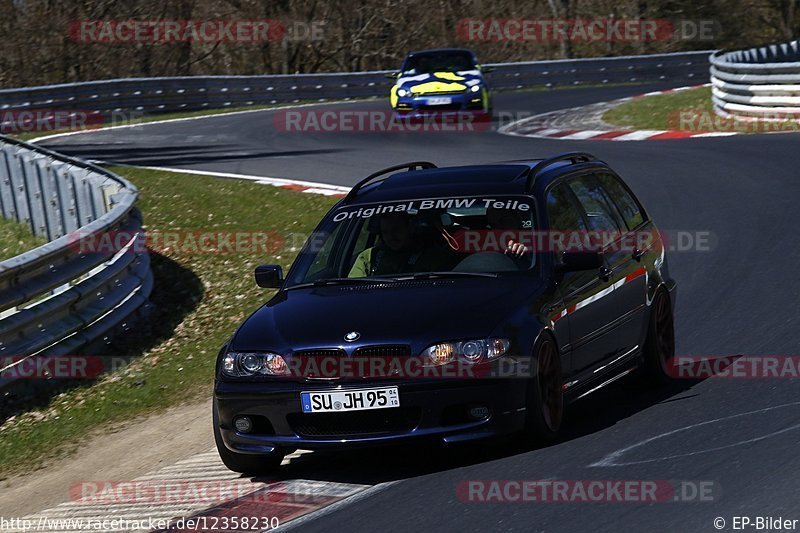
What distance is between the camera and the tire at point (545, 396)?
679 centimetres

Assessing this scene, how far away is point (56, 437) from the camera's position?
9273 millimetres

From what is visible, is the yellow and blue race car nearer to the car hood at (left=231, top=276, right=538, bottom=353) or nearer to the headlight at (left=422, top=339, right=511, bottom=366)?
the car hood at (left=231, top=276, right=538, bottom=353)

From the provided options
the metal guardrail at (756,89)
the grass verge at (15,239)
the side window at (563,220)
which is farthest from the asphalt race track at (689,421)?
the grass verge at (15,239)

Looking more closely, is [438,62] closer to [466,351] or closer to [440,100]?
[440,100]

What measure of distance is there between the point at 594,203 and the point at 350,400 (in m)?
2.54

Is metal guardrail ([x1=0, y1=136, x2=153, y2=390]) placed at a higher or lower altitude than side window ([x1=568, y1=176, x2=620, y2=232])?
lower

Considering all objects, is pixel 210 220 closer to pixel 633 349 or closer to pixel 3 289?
pixel 3 289

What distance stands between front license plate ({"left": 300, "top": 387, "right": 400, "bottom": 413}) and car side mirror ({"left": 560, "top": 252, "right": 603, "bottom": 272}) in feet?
4.54

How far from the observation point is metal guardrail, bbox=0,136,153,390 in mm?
10125

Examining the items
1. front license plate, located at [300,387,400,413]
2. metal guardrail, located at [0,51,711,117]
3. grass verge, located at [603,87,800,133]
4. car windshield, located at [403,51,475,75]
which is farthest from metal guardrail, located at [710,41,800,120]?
front license plate, located at [300,387,400,413]

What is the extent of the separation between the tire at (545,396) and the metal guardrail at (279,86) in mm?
26298

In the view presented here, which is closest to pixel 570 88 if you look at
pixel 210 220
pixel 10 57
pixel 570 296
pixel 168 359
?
pixel 10 57

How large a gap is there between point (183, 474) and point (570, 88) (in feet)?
104

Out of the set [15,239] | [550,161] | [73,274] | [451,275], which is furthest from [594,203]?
[15,239]
